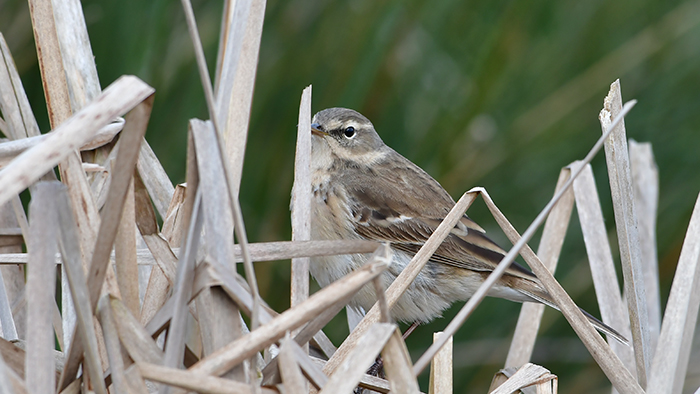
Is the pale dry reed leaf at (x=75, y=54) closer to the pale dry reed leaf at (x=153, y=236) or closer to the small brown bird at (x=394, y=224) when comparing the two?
the pale dry reed leaf at (x=153, y=236)

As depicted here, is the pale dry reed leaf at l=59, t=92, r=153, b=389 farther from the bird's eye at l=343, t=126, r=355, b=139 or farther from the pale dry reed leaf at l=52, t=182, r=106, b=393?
the bird's eye at l=343, t=126, r=355, b=139

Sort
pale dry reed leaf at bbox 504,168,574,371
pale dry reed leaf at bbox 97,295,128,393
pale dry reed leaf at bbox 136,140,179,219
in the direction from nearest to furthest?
pale dry reed leaf at bbox 97,295,128,393 < pale dry reed leaf at bbox 136,140,179,219 < pale dry reed leaf at bbox 504,168,574,371

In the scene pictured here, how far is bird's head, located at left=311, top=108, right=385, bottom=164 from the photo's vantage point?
3.55 meters

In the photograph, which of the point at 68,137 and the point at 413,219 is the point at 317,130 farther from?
the point at 68,137

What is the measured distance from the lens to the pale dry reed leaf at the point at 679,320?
6.46ft

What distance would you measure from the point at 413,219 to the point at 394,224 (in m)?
0.09

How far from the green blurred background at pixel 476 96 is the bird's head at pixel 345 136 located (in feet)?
0.91

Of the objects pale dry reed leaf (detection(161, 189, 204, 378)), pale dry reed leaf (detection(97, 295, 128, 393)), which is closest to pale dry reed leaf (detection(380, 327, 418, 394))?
pale dry reed leaf (detection(161, 189, 204, 378))

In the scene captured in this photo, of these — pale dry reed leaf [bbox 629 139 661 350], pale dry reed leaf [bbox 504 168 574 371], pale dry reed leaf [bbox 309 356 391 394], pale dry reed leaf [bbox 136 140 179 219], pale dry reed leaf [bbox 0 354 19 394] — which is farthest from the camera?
pale dry reed leaf [bbox 629 139 661 350]

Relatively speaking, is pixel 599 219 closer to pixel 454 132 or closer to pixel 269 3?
pixel 454 132

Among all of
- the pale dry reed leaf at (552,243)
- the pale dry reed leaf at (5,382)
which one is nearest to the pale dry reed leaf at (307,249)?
the pale dry reed leaf at (5,382)

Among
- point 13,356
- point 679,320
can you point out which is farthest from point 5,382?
point 679,320

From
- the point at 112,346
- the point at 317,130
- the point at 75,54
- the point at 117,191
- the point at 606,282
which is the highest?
the point at 317,130

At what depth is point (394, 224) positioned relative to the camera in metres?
3.47
